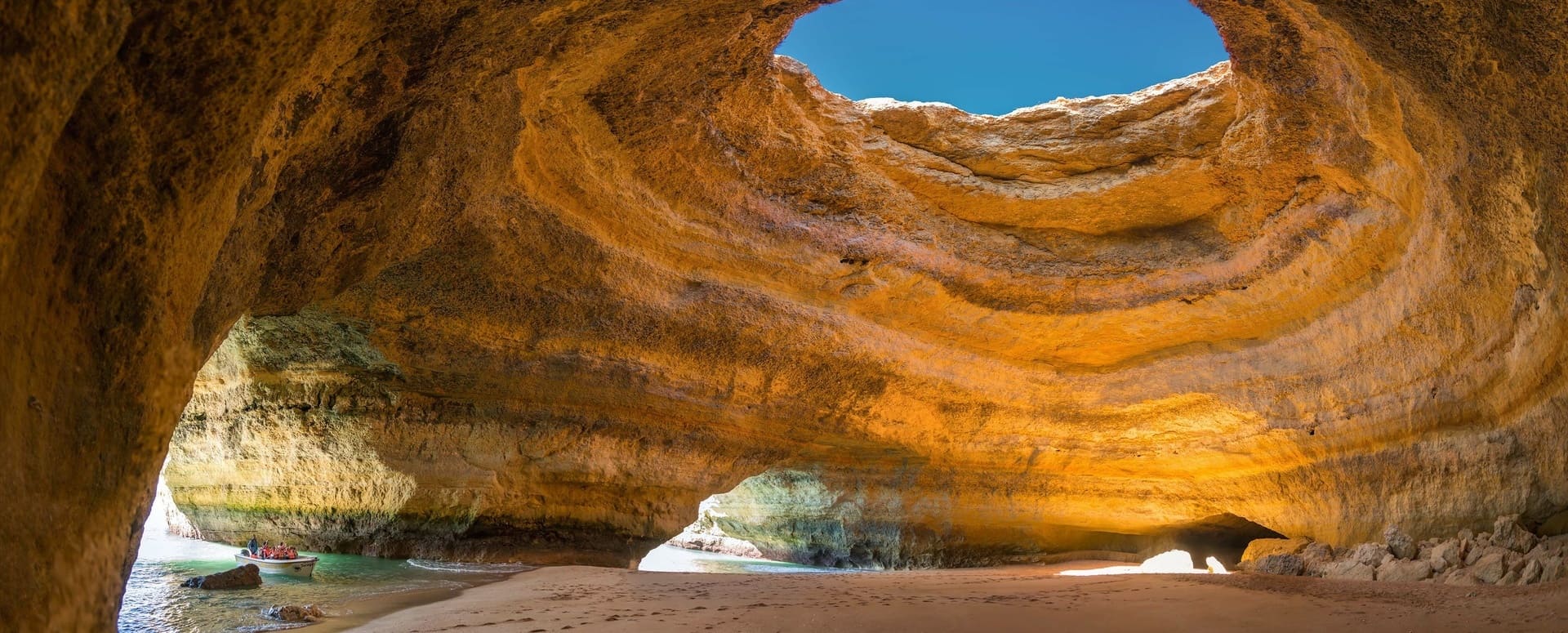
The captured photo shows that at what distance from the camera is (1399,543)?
7.90 m

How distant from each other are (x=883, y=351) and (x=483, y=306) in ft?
14.3

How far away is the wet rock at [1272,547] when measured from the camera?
9531 millimetres

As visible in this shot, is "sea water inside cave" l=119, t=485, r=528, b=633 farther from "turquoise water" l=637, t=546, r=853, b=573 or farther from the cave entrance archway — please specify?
the cave entrance archway

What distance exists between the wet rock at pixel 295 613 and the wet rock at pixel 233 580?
151 centimetres

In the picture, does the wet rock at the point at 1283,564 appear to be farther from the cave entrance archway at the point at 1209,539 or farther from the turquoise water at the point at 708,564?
the turquoise water at the point at 708,564

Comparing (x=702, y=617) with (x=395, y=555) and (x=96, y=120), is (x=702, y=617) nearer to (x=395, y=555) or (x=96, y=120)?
(x=96, y=120)

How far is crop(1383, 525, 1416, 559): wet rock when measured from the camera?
7801mm

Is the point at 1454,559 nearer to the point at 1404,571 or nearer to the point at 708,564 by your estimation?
the point at 1404,571

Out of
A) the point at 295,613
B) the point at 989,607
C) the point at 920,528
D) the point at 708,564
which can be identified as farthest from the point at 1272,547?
the point at 295,613

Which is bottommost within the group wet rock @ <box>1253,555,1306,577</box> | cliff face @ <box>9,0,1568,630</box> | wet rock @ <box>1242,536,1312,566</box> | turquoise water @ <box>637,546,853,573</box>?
turquoise water @ <box>637,546,853,573</box>

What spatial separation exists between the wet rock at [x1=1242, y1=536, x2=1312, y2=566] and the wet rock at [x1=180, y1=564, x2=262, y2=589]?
9034 mm

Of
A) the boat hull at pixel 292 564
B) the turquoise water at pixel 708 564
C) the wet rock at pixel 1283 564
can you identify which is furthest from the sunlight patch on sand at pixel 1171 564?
the boat hull at pixel 292 564

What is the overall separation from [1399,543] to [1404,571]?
816mm

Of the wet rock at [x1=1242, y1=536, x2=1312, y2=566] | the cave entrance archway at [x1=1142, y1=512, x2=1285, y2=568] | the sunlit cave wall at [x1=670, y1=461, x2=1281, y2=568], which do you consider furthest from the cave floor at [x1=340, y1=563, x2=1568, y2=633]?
the cave entrance archway at [x1=1142, y1=512, x2=1285, y2=568]
